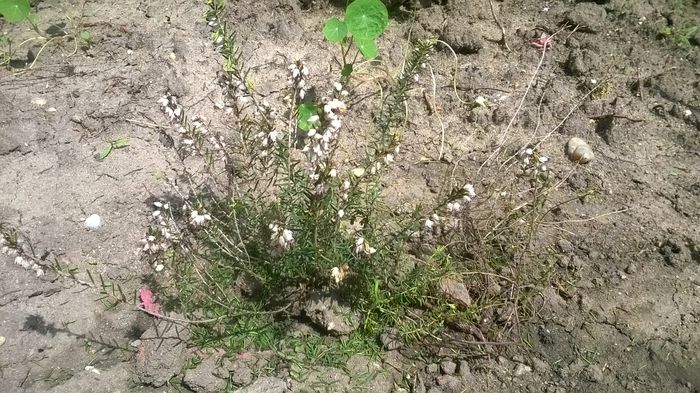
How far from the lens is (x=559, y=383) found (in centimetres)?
259

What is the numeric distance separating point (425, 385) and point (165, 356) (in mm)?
1227

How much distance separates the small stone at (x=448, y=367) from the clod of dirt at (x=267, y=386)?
0.76m

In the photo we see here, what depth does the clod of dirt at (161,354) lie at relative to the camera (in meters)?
2.46

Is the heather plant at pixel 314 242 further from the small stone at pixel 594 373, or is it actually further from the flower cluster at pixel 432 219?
the small stone at pixel 594 373

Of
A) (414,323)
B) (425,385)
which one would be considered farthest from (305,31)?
(425,385)

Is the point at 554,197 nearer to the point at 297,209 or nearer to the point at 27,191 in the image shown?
the point at 297,209

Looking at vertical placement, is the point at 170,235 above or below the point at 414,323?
above

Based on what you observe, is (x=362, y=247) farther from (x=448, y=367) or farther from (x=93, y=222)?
(x=93, y=222)

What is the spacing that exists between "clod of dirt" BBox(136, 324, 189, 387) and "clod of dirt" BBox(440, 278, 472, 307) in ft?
4.27

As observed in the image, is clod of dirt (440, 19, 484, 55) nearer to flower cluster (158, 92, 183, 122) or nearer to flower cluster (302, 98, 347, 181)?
flower cluster (302, 98, 347, 181)

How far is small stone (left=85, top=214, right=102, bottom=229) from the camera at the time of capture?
9.62ft

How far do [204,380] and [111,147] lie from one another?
1.59m

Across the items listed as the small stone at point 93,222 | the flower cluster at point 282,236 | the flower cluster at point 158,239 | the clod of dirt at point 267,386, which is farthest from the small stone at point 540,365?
the small stone at point 93,222

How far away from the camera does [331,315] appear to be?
2652 millimetres
